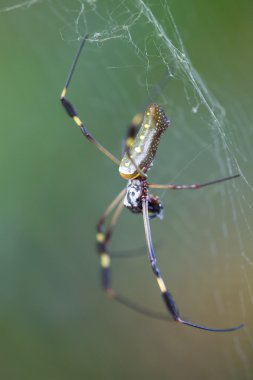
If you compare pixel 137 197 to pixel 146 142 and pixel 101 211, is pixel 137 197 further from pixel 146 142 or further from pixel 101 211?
pixel 101 211

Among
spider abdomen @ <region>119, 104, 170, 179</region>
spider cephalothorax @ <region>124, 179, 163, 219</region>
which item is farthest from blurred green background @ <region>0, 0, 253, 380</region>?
spider abdomen @ <region>119, 104, 170, 179</region>

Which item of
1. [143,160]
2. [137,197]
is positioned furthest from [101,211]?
[143,160]

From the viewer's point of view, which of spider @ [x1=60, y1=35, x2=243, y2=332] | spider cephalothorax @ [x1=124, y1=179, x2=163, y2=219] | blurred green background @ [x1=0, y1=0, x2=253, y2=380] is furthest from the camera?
blurred green background @ [x1=0, y1=0, x2=253, y2=380]

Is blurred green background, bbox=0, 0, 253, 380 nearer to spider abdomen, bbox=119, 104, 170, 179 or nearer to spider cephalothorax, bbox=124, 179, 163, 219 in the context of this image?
spider cephalothorax, bbox=124, 179, 163, 219

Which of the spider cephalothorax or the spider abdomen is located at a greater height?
the spider abdomen

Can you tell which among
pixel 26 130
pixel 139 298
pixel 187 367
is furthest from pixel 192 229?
pixel 26 130
